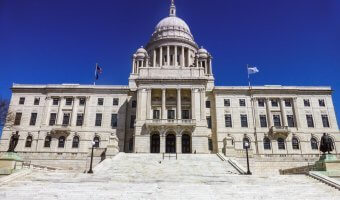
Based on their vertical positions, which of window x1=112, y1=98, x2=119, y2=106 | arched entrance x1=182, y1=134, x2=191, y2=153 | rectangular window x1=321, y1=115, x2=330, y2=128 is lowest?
arched entrance x1=182, y1=134, x2=191, y2=153

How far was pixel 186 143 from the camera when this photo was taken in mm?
44156

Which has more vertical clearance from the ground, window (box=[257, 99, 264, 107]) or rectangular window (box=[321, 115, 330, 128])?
window (box=[257, 99, 264, 107])

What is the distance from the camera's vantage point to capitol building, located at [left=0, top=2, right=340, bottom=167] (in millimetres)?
44344

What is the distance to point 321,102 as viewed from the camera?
51.2 metres

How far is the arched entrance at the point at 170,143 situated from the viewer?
43812mm

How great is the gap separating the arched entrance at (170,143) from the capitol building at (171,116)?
0.51 ft

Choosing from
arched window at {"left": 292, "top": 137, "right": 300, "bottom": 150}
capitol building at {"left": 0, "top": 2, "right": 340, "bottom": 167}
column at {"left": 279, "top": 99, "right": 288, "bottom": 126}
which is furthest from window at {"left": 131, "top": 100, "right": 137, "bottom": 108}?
arched window at {"left": 292, "top": 137, "right": 300, "bottom": 150}

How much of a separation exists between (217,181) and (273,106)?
116 ft

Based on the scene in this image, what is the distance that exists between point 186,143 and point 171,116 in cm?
537

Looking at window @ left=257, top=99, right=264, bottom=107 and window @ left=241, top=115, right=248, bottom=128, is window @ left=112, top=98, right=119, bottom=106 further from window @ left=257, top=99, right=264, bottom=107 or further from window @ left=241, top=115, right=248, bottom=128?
window @ left=257, top=99, right=264, bottom=107

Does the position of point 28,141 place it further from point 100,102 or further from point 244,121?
point 244,121

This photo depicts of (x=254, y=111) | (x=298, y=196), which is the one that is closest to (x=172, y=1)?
(x=254, y=111)

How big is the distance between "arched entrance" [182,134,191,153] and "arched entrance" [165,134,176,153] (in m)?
1.41

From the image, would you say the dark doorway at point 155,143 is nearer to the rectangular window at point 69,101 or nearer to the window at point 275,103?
the rectangular window at point 69,101
